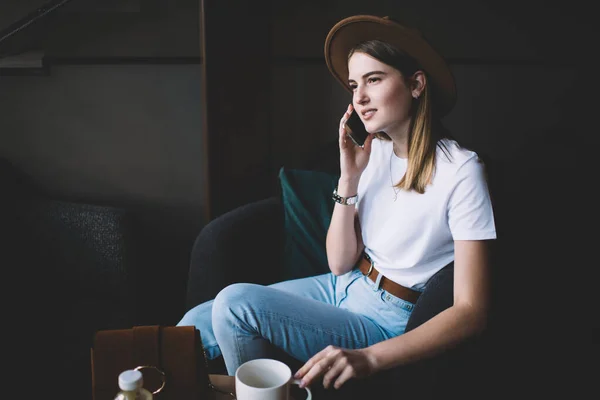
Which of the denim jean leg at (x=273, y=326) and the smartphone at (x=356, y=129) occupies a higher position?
the smartphone at (x=356, y=129)

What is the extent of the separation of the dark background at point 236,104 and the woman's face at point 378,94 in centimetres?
75

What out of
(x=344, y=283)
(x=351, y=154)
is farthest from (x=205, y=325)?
(x=351, y=154)

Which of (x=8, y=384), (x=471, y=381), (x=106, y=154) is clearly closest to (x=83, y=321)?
(x=8, y=384)

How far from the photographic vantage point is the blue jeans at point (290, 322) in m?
1.31

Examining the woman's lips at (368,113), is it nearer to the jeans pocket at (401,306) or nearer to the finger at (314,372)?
the jeans pocket at (401,306)

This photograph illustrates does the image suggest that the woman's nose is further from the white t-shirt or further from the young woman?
the white t-shirt

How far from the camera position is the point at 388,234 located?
57.0 inches

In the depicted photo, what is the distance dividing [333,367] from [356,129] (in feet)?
2.19

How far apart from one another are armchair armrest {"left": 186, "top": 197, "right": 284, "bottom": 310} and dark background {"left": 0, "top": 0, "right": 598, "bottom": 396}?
1.04 feet

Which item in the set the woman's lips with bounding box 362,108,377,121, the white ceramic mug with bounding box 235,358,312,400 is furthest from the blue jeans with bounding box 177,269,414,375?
the woman's lips with bounding box 362,108,377,121

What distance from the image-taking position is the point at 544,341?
7.04 ft

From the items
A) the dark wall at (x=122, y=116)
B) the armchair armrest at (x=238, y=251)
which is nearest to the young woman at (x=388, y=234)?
the armchair armrest at (x=238, y=251)

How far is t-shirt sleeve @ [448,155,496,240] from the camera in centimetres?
125

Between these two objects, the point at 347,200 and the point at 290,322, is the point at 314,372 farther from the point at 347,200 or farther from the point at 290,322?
the point at 347,200
